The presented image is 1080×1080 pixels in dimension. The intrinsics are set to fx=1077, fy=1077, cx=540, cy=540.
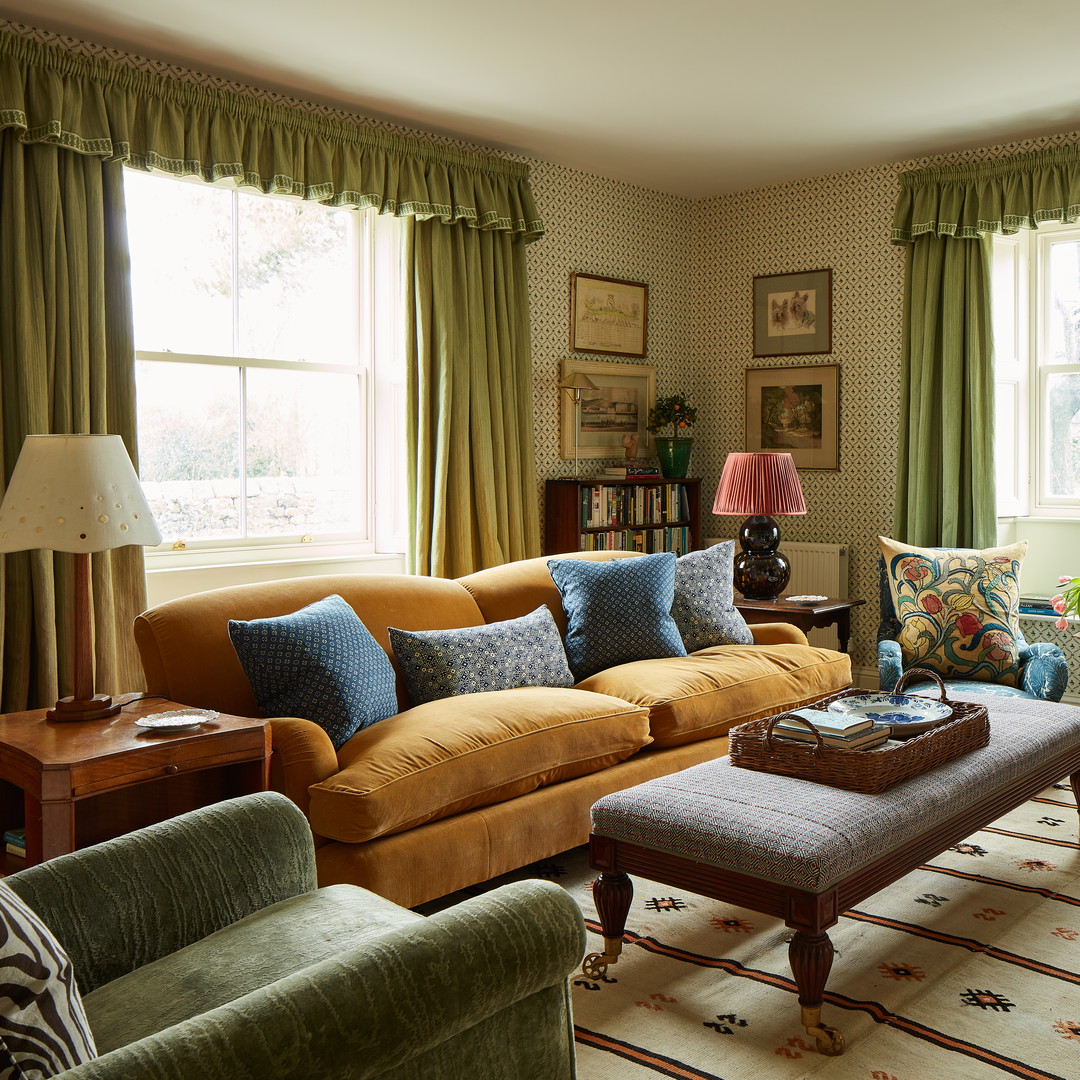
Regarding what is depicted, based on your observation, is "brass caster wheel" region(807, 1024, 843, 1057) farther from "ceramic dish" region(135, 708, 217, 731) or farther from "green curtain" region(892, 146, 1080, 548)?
"green curtain" region(892, 146, 1080, 548)

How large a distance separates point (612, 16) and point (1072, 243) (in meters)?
2.92

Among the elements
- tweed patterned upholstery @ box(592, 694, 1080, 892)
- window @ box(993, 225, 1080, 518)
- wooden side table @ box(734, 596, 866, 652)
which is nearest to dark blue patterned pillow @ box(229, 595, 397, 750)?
tweed patterned upholstery @ box(592, 694, 1080, 892)

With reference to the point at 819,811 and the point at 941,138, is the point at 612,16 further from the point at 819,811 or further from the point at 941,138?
the point at 819,811

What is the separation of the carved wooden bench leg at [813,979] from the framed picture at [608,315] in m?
3.96

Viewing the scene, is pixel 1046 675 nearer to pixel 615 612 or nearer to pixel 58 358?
pixel 615 612

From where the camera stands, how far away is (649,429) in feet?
20.0

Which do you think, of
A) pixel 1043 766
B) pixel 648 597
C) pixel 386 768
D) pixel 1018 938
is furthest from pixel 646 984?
pixel 648 597

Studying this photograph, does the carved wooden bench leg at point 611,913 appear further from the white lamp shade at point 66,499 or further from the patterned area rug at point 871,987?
the white lamp shade at point 66,499

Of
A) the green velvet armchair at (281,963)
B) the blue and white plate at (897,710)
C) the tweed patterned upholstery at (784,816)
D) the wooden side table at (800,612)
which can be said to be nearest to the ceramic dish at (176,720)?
the green velvet armchair at (281,963)

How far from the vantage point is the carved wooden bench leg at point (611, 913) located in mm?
2582

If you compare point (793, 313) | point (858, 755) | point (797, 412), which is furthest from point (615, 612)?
point (793, 313)

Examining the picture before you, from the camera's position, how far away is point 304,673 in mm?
2941

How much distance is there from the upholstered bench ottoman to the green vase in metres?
3.30

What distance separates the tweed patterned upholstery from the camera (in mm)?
2258
